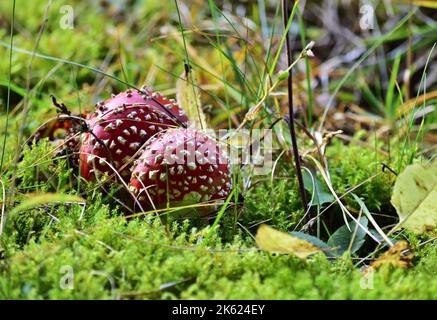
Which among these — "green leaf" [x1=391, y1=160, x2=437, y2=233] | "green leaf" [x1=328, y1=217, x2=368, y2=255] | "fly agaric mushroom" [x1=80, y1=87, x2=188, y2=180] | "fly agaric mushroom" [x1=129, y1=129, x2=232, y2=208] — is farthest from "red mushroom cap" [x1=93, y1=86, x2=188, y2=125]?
"green leaf" [x1=391, y1=160, x2=437, y2=233]

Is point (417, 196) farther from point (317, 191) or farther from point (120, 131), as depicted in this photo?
point (120, 131)
